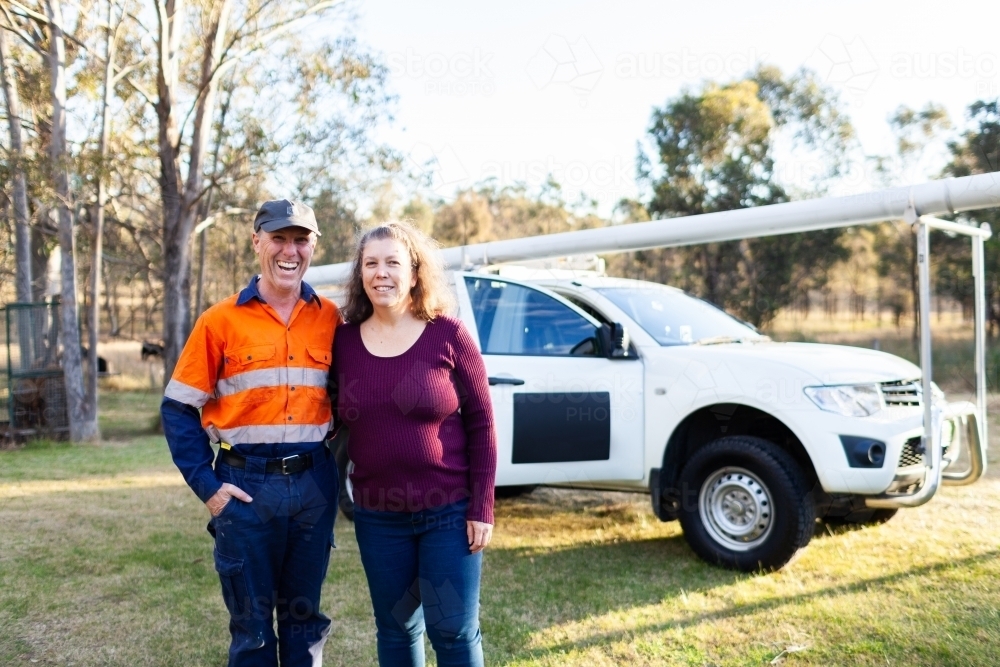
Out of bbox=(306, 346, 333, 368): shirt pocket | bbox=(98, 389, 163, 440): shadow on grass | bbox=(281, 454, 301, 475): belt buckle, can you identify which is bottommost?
bbox=(98, 389, 163, 440): shadow on grass

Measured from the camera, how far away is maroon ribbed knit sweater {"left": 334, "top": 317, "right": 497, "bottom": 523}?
109 inches

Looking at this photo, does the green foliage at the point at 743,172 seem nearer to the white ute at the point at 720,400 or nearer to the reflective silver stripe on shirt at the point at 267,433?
the white ute at the point at 720,400

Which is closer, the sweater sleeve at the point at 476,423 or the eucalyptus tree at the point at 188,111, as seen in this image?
the sweater sleeve at the point at 476,423

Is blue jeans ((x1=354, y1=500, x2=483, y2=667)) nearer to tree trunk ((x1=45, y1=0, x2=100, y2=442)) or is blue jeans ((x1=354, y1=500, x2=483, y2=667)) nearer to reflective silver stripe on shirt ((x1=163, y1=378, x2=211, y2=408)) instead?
reflective silver stripe on shirt ((x1=163, y1=378, x2=211, y2=408))

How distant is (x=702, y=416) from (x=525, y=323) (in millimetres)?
1338

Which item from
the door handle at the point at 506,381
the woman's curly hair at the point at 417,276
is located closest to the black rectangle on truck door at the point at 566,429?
the door handle at the point at 506,381

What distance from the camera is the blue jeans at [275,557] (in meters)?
2.90

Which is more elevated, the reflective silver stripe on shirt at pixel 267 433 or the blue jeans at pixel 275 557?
the reflective silver stripe on shirt at pixel 267 433

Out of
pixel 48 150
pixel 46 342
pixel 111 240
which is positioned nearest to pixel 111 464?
pixel 46 342

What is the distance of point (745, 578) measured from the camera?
4.90 meters

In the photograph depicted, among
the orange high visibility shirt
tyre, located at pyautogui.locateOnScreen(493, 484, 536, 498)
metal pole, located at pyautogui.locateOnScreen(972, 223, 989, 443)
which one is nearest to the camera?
the orange high visibility shirt

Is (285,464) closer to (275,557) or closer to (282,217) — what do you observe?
(275,557)

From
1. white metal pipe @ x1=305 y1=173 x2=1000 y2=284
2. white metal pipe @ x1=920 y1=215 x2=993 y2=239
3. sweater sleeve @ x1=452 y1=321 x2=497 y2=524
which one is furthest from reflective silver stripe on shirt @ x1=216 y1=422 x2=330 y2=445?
white metal pipe @ x1=920 y1=215 x2=993 y2=239

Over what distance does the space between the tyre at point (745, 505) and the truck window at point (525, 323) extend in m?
1.06
